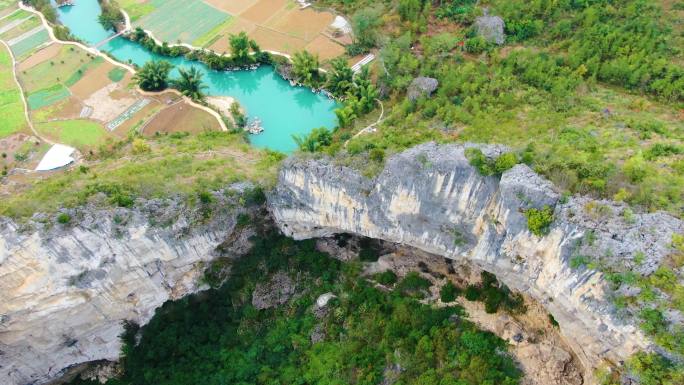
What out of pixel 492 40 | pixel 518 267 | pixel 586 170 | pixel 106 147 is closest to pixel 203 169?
pixel 106 147

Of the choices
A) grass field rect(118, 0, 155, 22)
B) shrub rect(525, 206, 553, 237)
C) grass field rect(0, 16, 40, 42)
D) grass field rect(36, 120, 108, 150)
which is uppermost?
shrub rect(525, 206, 553, 237)

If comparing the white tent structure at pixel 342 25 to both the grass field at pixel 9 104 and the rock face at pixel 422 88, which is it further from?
the grass field at pixel 9 104

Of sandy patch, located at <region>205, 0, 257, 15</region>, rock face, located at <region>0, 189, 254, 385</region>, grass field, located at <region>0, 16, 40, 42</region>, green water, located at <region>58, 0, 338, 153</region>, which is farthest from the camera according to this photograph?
sandy patch, located at <region>205, 0, 257, 15</region>

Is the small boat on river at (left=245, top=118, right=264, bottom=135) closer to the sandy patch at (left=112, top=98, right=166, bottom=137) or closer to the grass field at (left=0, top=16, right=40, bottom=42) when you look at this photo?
the sandy patch at (left=112, top=98, right=166, bottom=137)

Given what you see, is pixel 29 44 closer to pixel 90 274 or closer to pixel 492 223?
pixel 90 274

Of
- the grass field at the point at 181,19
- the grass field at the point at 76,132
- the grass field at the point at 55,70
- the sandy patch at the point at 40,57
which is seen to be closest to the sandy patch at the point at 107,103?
the grass field at the point at 76,132

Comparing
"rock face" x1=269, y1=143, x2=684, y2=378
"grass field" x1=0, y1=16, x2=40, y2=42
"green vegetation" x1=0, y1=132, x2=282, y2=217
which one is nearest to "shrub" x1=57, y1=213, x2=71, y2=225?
"green vegetation" x1=0, y1=132, x2=282, y2=217
